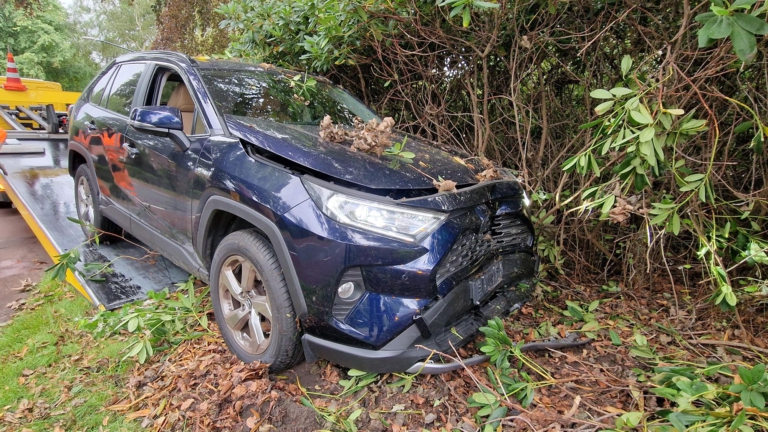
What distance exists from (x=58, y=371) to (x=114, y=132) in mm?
1786

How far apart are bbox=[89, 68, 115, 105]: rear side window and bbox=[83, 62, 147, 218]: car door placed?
0.16 feet

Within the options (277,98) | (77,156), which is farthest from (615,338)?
(77,156)

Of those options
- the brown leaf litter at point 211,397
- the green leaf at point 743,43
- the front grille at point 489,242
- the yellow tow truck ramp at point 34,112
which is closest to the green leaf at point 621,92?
the green leaf at point 743,43

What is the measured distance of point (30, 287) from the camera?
11.6 feet

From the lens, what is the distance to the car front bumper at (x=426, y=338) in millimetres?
1872

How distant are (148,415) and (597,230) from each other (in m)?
3.08

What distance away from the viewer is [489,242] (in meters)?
2.22

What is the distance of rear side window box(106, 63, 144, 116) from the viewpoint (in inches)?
134

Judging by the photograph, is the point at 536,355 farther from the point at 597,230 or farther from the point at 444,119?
the point at 444,119

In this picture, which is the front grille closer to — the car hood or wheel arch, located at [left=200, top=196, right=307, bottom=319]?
the car hood

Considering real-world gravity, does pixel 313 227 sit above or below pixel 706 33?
below

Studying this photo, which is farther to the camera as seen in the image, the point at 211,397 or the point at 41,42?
the point at 41,42

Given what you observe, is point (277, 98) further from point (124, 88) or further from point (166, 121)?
point (124, 88)

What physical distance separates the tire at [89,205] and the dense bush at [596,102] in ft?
7.12
